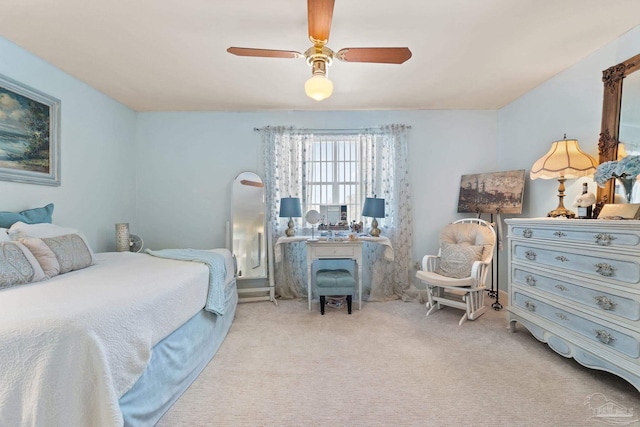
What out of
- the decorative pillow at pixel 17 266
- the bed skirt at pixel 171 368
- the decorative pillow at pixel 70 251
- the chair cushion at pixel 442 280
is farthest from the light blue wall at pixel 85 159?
the chair cushion at pixel 442 280

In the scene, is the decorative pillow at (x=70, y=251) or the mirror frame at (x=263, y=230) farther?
the mirror frame at (x=263, y=230)

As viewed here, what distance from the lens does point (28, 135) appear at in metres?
2.50

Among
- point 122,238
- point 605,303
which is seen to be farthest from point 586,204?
point 122,238

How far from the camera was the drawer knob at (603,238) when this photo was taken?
1807 millimetres

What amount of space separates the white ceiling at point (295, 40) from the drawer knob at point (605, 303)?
198 cm

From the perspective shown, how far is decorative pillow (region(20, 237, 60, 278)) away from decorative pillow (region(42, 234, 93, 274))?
0.04 meters

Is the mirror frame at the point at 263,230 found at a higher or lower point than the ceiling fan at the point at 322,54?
lower

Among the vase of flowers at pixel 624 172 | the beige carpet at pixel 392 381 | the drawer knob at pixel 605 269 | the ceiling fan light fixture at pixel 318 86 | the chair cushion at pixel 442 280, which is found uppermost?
the ceiling fan light fixture at pixel 318 86

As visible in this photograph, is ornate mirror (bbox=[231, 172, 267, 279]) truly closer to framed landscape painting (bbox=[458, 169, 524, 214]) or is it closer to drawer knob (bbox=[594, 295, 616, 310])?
framed landscape painting (bbox=[458, 169, 524, 214])

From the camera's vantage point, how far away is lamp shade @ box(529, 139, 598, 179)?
7.83 ft

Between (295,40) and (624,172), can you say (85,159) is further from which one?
(624,172)

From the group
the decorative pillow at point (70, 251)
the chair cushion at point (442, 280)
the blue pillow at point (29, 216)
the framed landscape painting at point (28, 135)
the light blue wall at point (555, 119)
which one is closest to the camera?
the decorative pillow at point (70, 251)

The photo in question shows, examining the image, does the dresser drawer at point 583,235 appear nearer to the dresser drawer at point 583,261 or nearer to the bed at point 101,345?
the dresser drawer at point 583,261

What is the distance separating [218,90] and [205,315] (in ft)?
8.06
